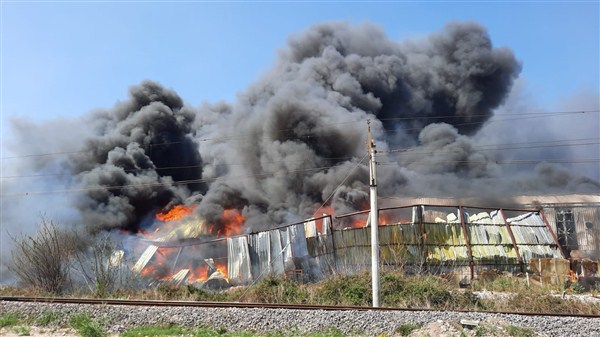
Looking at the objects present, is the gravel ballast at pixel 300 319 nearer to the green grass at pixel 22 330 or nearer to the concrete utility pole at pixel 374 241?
the green grass at pixel 22 330

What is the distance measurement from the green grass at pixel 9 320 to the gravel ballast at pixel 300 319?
0.33 metres

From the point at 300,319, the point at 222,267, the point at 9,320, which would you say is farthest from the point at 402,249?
the point at 9,320

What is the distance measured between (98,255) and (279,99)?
23.8 metres

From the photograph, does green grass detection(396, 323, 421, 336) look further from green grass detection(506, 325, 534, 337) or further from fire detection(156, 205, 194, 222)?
fire detection(156, 205, 194, 222)

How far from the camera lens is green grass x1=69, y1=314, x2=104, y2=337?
9852 millimetres

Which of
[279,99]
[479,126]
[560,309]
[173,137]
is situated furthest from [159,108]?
[560,309]

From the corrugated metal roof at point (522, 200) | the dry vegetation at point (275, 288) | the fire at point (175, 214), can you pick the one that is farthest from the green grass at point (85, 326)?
the fire at point (175, 214)

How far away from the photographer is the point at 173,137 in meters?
46.5

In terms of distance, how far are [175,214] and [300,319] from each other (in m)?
27.8

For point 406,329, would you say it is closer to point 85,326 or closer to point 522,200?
point 85,326

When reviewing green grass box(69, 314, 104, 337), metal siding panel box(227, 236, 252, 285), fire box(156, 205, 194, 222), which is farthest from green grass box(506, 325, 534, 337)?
fire box(156, 205, 194, 222)

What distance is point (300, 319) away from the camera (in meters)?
10.7

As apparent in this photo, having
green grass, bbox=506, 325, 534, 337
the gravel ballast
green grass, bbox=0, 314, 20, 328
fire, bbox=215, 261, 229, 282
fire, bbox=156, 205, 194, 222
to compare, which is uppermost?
fire, bbox=156, 205, 194, 222

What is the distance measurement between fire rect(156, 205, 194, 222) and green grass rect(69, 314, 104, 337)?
80.8ft
